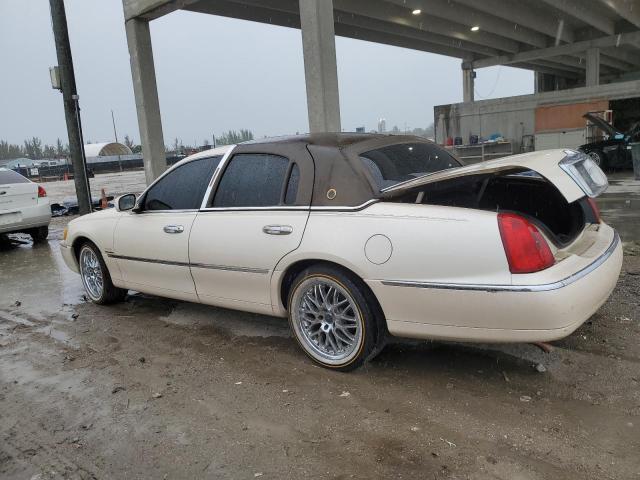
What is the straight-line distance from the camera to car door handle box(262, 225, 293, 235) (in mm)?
3453

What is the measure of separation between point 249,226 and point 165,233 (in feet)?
3.35

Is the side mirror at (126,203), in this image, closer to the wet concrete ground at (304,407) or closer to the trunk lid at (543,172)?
the wet concrete ground at (304,407)

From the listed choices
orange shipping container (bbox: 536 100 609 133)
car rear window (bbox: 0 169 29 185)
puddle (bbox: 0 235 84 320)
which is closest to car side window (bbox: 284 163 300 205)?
puddle (bbox: 0 235 84 320)

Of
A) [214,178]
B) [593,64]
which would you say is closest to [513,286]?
[214,178]

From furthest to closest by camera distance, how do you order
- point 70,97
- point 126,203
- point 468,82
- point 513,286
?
point 468,82, point 70,97, point 126,203, point 513,286

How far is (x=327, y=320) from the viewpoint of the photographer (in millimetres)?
3424

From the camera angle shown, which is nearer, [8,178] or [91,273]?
[91,273]

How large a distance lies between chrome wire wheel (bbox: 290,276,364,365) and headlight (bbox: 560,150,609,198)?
1.45 m

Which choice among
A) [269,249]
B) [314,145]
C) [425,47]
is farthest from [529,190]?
[425,47]

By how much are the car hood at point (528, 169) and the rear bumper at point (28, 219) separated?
8209 millimetres

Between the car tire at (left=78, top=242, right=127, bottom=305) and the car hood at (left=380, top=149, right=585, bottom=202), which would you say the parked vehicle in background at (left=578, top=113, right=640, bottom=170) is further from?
the car tire at (left=78, top=242, right=127, bottom=305)

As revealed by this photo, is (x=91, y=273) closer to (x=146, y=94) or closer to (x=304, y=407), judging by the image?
(x=304, y=407)

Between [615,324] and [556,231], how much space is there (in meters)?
0.86

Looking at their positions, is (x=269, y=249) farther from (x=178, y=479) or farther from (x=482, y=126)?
(x=482, y=126)
